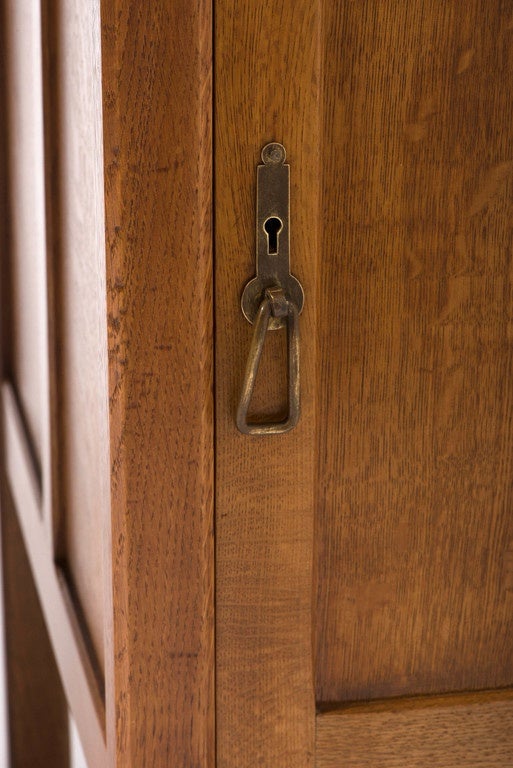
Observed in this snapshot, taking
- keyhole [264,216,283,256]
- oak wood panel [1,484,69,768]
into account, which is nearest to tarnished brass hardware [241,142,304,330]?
keyhole [264,216,283,256]

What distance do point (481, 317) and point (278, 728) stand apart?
0.86 feet

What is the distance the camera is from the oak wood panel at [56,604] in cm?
70

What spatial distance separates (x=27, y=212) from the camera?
Answer: 107 cm

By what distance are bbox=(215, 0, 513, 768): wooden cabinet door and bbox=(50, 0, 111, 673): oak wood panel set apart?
6 cm

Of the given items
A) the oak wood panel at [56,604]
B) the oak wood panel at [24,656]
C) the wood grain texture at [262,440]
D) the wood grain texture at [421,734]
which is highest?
the wood grain texture at [262,440]

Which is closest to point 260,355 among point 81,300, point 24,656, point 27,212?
point 81,300

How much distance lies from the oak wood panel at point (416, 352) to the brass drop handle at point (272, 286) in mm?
32

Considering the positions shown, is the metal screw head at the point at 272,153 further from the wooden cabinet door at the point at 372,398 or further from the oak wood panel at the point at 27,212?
the oak wood panel at the point at 27,212

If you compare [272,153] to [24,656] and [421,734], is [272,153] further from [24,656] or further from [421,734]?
[24,656]

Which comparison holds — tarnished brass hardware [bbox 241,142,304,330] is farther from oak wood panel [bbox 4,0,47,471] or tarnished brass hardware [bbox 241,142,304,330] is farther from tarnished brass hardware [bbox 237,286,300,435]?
oak wood panel [bbox 4,0,47,471]

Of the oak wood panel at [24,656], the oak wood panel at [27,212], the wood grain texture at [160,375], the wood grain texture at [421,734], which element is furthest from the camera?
the oak wood panel at [24,656]

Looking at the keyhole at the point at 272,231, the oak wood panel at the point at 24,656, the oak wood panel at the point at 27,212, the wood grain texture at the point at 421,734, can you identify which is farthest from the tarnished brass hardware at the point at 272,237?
the oak wood panel at the point at 24,656

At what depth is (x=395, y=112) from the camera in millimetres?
554

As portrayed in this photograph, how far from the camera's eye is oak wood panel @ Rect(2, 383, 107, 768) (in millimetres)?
696
